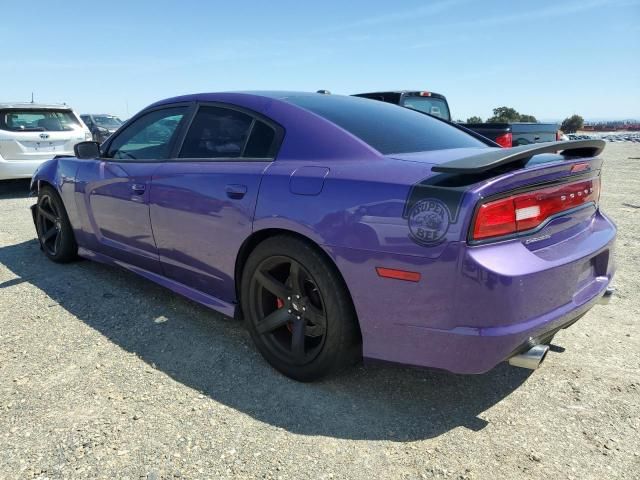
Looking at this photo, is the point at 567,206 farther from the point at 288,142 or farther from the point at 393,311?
the point at 288,142

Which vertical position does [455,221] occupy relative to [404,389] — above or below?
above

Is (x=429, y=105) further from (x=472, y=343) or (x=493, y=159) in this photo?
(x=472, y=343)

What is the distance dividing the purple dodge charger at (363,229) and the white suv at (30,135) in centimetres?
603

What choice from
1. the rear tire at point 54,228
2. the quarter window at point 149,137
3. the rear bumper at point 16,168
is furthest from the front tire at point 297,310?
the rear bumper at point 16,168

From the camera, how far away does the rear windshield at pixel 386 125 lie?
264 centimetres

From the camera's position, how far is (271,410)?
2.41 metres

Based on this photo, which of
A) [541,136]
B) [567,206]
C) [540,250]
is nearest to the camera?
[540,250]

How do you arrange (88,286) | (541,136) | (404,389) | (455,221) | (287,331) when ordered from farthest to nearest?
(541,136) < (88,286) < (287,331) < (404,389) < (455,221)

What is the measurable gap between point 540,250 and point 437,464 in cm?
101

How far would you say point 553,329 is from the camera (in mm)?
2215

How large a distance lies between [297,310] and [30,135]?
7964 millimetres

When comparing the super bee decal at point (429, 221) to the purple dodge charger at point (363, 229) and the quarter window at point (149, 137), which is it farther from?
the quarter window at point (149, 137)

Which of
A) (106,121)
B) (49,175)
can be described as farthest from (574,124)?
(49,175)

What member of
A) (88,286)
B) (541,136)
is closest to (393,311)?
(88,286)
